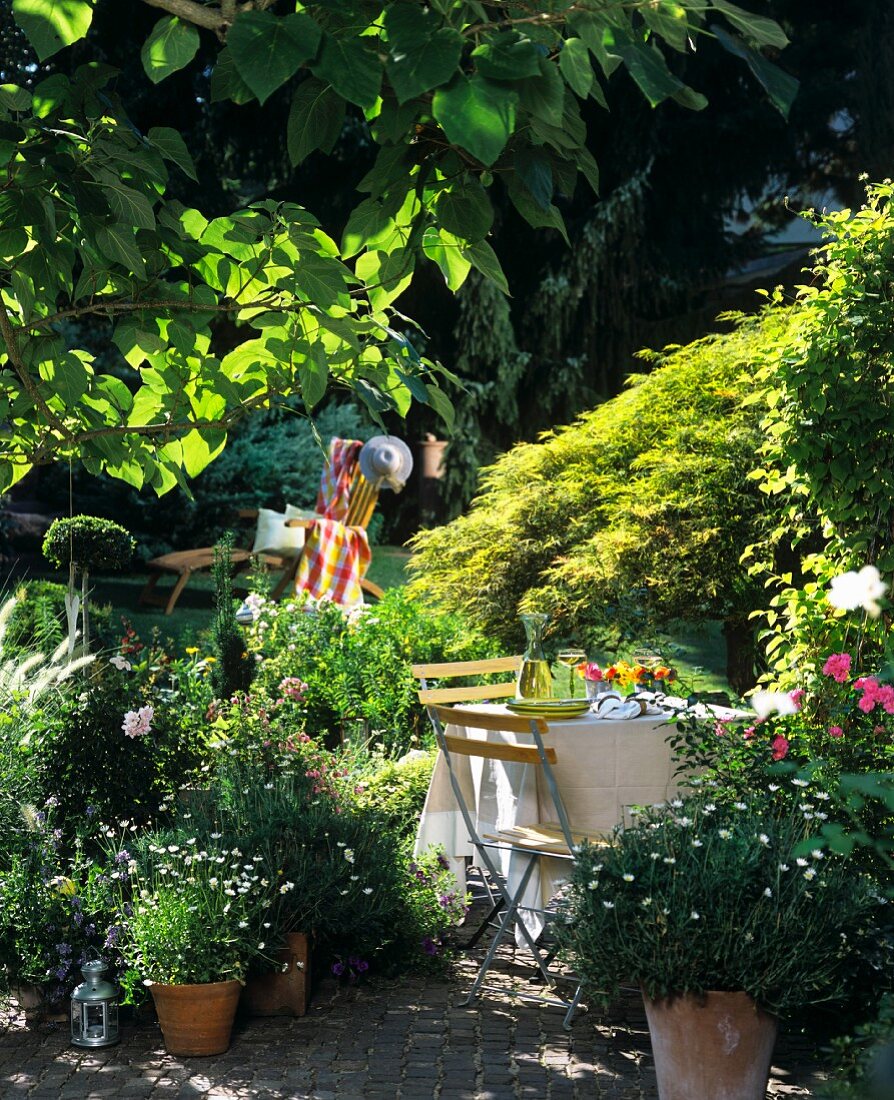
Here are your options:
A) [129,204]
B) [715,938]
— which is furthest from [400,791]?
[129,204]

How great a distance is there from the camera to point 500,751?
4207 millimetres

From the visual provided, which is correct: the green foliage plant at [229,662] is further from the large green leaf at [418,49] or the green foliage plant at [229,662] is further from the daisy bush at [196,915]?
the large green leaf at [418,49]

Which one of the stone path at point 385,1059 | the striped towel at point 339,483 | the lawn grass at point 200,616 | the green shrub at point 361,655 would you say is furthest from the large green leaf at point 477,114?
the lawn grass at point 200,616

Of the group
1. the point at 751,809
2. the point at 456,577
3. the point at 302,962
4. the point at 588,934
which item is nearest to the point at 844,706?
the point at 751,809

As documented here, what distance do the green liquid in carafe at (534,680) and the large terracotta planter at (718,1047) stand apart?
5.98ft

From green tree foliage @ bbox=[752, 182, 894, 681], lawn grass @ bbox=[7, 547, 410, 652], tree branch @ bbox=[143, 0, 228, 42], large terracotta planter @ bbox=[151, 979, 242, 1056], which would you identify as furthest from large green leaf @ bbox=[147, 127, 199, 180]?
lawn grass @ bbox=[7, 547, 410, 652]

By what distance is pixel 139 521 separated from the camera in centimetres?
1464

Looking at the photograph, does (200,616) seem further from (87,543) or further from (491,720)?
(491,720)

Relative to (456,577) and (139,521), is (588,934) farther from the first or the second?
(139,521)

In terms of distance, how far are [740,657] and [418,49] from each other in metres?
6.99

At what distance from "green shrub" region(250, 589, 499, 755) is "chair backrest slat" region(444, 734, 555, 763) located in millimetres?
2419

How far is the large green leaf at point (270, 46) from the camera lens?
1.56 m

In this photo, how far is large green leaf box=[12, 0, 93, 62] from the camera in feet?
6.11

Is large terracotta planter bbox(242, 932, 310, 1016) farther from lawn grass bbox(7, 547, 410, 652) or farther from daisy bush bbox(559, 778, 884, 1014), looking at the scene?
lawn grass bbox(7, 547, 410, 652)
